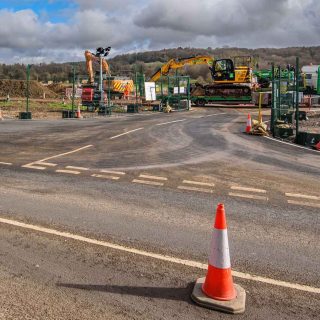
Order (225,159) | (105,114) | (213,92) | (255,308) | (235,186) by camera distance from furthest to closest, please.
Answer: (213,92), (105,114), (225,159), (235,186), (255,308)

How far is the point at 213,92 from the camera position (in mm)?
39719

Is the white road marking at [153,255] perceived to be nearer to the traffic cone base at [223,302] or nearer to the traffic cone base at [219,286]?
the traffic cone base at [223,302]

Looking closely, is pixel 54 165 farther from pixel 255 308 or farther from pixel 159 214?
pixel 255 308

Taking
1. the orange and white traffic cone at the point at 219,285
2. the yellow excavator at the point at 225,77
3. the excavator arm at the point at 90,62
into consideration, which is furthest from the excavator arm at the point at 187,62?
the orange and white traffic cone at the point at 219,285

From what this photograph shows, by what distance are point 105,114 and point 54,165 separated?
63.7 ft

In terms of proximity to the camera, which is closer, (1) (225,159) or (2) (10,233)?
(2) (10,233)

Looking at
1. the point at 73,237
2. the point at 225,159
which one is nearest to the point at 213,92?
the point at 225,159

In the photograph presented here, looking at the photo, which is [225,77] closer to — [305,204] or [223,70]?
[223,70]

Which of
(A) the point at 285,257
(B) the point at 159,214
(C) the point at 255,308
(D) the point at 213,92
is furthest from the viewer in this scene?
(D) the point at 213,92

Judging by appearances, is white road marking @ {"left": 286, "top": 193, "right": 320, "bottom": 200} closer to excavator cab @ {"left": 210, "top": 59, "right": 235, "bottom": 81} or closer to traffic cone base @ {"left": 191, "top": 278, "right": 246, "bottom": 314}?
traffic cone base @ {"left": 191, "top": 278, "right": 246, "bottom": 314}

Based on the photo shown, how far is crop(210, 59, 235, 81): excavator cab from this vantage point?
125 feet

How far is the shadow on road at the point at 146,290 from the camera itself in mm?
4266

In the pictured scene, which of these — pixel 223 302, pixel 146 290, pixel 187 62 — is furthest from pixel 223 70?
pixel 223 302

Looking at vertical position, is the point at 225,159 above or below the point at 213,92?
below
